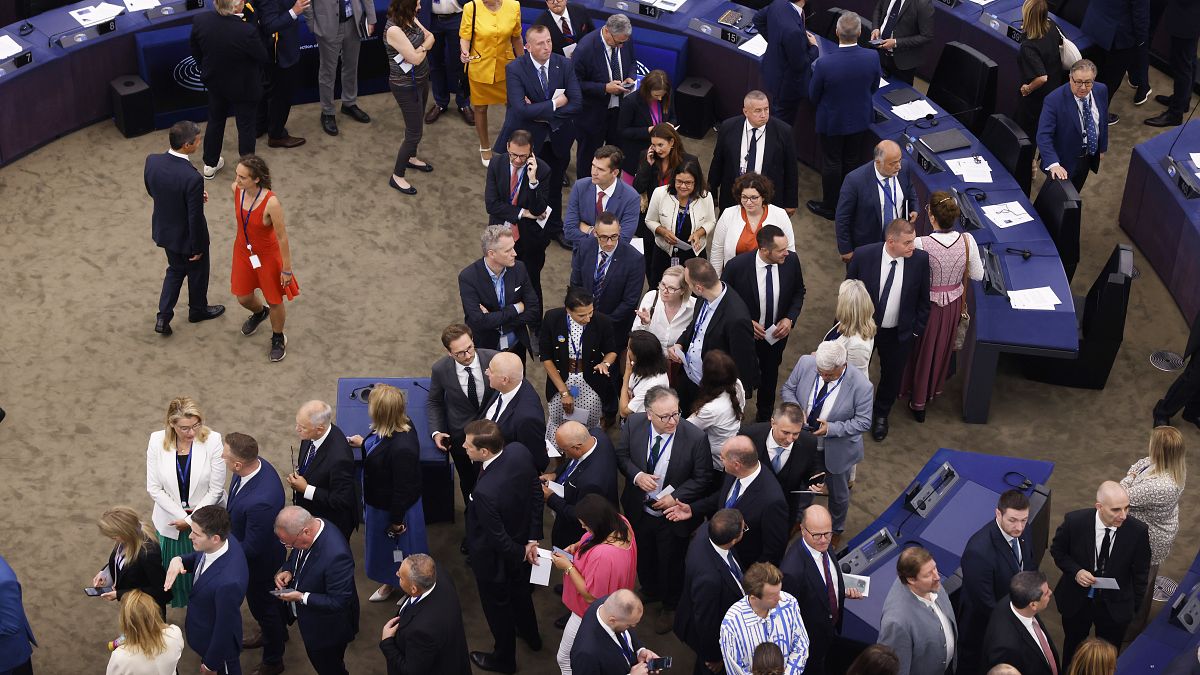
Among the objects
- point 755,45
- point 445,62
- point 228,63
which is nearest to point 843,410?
point 755,45

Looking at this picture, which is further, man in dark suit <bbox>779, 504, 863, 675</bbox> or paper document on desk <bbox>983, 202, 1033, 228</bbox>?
paper document on desk <bbox>983, 202, 1033, 228</bbox>

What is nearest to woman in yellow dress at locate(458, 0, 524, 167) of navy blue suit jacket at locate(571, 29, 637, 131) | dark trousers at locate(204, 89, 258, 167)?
navy blue suit jacket at locate(571, 29, 637, 131)

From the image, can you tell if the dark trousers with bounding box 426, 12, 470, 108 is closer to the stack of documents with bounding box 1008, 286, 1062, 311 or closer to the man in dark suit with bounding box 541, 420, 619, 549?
the stack of documents with bounding box 1008, 286, 1062, 311

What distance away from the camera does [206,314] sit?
31.5 feet

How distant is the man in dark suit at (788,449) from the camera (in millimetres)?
6973

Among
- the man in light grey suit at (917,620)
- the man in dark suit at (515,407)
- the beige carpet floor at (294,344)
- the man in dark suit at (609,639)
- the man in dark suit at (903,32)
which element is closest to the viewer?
the man in dark suit at (609,639)

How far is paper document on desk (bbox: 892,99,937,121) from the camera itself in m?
10.5

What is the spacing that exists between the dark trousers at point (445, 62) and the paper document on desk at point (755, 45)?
2301 millimetres

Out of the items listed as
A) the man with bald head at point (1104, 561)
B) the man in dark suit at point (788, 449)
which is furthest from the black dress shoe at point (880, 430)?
the man with bald head at point (1104, 561)

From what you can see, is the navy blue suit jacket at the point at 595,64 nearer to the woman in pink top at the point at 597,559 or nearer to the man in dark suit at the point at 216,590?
the woman in pink top at the point at 597,559

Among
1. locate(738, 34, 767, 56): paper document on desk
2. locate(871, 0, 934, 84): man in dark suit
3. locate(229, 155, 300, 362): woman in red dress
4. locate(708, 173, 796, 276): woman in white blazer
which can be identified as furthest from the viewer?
locate(738, 34, 767, 56): paper document on desk

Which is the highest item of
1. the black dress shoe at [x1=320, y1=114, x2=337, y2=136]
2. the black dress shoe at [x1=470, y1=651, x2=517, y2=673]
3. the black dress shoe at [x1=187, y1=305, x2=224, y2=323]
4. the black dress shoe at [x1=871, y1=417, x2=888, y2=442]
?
the black dress shoe at [x1=871, y1=417, x2=888, y2=442]

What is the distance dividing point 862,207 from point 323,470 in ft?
12.8

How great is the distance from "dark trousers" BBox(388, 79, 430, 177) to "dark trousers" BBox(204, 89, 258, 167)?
3.60 ft
